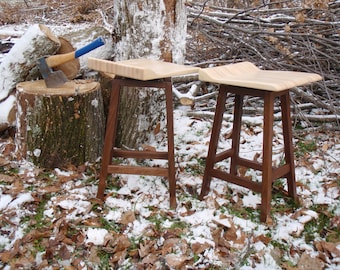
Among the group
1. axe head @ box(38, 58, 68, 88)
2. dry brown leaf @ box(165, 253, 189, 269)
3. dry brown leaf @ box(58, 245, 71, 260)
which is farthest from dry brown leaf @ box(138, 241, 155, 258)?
axe head @ box(38, 58, 68, 88)

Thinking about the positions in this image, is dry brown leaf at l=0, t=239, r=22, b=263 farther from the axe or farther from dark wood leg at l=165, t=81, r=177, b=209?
the axe

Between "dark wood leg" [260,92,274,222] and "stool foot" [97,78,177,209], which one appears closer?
"dark wood leg" [260,92,274,222]

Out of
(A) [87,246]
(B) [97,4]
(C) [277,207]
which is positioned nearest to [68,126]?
(A) [87,246]

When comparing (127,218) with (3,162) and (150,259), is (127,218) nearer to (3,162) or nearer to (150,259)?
(150,259)

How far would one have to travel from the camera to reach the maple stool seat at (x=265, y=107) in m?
2.21

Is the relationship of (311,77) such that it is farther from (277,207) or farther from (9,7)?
(9,7)

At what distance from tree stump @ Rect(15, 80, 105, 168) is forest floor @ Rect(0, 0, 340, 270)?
102mm

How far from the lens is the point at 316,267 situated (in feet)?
7.13

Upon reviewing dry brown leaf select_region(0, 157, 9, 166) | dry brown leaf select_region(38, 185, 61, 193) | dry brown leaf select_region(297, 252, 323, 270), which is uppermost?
dry brown leaf select_region(0, 157, 9, 166)

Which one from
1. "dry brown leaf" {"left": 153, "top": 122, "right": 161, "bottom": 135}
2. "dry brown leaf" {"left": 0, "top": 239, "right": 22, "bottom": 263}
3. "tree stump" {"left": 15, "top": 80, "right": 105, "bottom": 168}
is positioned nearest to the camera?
"dry brown leaf" {"left": 0, "top": 239, "right": 22, "bottom": 263}

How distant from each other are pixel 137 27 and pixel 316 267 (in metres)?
2.15

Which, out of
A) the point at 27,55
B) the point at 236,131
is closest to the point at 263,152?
the point at 236,131

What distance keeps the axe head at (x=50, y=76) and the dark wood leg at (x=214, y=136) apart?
131cm

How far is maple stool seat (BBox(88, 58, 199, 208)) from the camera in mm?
2262
